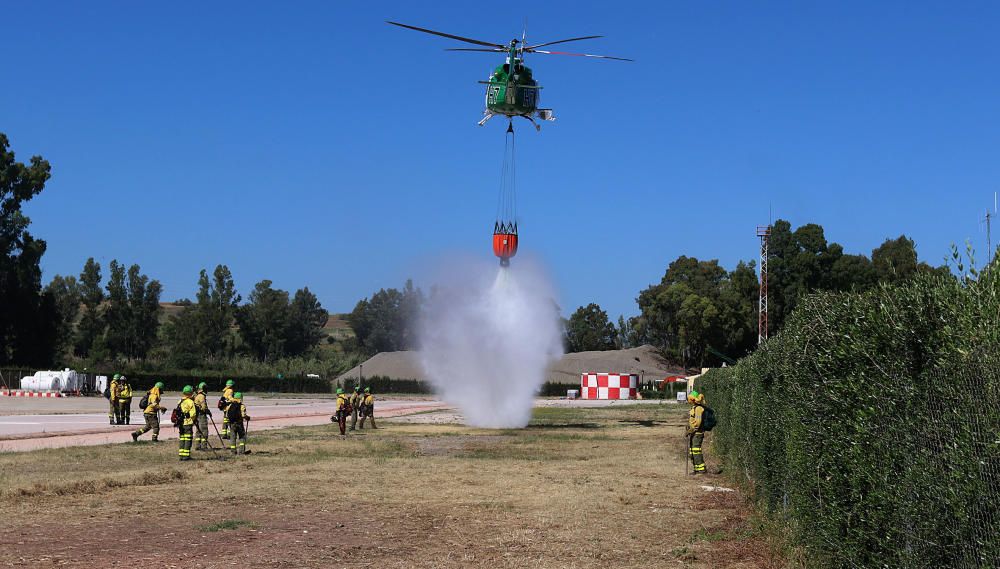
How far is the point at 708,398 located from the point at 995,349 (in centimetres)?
3166

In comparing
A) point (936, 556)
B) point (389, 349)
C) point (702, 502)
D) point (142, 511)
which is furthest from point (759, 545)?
point (389, 349)

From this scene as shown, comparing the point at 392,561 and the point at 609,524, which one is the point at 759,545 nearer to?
the point at 609,524

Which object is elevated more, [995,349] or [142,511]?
[995,349]

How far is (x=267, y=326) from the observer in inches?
5497

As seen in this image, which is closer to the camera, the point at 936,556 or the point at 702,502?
the point at 936,556

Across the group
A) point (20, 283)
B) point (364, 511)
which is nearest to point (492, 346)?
point (364, 511)

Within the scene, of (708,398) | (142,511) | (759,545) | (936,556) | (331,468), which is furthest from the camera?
(708,398)

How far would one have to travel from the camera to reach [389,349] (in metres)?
146

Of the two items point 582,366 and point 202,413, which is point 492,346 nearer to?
point 202,413

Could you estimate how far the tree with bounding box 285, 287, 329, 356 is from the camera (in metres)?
143

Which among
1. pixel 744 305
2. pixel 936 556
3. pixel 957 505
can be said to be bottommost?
pixel 936 556

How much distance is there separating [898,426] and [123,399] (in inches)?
1351

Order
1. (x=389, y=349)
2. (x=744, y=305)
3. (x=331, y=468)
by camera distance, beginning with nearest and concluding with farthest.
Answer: (x=331, y=468), (x=744, y=305), (x=389, y=349)

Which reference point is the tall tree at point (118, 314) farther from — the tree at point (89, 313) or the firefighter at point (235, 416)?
the firefighter at point (235, 416)
